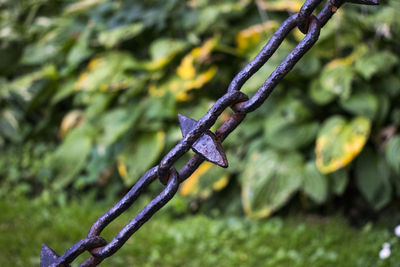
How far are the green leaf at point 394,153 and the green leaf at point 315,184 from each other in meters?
0.42

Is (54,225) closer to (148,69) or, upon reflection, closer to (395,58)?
(148,69)

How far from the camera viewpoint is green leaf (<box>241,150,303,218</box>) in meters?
2.99

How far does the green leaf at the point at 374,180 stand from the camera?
298 centimetres

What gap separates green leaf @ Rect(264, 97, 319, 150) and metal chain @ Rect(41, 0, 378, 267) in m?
2.33

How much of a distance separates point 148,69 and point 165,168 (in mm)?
3007

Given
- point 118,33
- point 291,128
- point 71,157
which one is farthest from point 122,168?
point 291,128

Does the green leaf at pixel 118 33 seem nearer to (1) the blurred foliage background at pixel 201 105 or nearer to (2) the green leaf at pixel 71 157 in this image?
(1) the blurred foliage background at pixel 201 105

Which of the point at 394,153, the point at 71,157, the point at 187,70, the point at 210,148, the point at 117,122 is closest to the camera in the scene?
the point at 210,148

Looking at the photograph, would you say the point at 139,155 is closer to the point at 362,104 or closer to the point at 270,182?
the point at 270,182

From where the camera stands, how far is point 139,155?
11.7ft

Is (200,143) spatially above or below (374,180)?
above

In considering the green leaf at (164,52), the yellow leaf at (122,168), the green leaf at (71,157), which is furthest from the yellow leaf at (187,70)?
the green leaf at (71,157)

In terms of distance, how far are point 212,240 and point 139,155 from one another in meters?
1.03

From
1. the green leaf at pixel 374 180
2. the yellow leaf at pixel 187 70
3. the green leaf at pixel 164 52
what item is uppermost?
the green leaf at pixel 164 52
